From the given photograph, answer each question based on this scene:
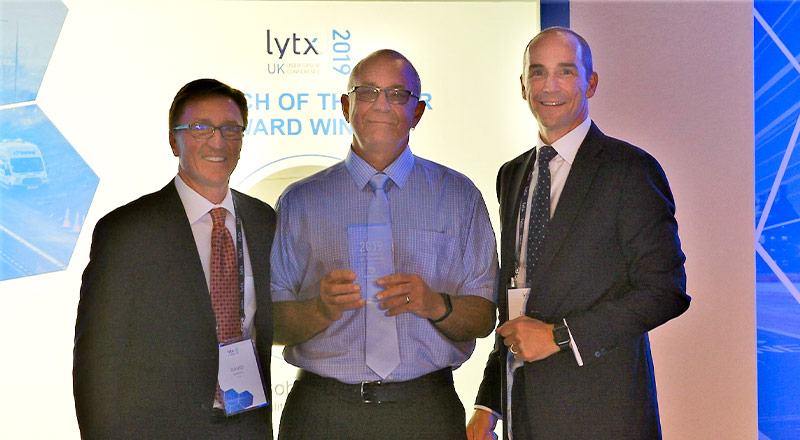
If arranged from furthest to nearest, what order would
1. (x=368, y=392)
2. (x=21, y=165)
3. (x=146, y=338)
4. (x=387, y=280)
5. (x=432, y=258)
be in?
(x=21, y=165)
(x=432, y=258)
(x=368, y=392)
(x=387, y=280)
(x=146, y=338)

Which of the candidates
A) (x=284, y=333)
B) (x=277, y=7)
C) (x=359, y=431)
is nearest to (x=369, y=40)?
(x=277, y=7)

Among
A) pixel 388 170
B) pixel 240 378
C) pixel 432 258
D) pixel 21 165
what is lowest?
pixel 240 378

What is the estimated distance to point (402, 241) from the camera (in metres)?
2.83

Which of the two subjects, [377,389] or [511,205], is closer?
[377,389]

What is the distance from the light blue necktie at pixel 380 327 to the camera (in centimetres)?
269

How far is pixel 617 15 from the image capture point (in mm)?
4016

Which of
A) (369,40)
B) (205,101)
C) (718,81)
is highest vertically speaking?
(369,40)

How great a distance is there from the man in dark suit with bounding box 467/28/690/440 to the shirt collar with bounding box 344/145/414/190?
455 millimetres

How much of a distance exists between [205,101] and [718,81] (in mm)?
2661

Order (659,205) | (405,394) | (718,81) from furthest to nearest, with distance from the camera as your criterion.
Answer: (718,81) < (405,394) < (659,205)

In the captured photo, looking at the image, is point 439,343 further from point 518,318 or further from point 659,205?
point 659,205

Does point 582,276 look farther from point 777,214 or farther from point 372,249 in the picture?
point 777,214

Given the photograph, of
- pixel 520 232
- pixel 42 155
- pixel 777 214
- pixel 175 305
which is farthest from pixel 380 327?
pixel 777 214

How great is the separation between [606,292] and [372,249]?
0.79 metres
